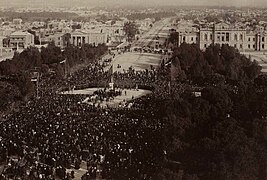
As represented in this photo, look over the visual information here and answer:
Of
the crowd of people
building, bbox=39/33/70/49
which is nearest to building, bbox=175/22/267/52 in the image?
the crowd of people

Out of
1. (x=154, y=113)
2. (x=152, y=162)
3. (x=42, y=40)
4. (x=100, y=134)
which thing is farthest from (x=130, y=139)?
(x=42, y=40)

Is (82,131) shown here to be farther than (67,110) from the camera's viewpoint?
No

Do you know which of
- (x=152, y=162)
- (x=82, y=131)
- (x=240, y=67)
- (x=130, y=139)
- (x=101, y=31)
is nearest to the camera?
(x=152, y=162)

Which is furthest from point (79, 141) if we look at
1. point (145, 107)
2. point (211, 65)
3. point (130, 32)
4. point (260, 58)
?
point (130, 32)

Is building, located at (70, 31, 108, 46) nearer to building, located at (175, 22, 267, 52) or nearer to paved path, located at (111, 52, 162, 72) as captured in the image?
paved path, located at (111, 52, 162, 72)

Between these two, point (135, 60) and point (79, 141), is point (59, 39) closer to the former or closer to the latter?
point (135, 60)

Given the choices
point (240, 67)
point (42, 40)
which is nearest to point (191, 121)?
point (240, 67)

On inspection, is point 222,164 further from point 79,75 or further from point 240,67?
point 79,75

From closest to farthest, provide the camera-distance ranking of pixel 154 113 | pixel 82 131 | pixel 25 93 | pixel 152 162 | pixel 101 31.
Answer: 1. pixel 152 162
2. pixel 82 131
3. pixel 154 113
4. pixel 25 93
5. pixel 101 31
